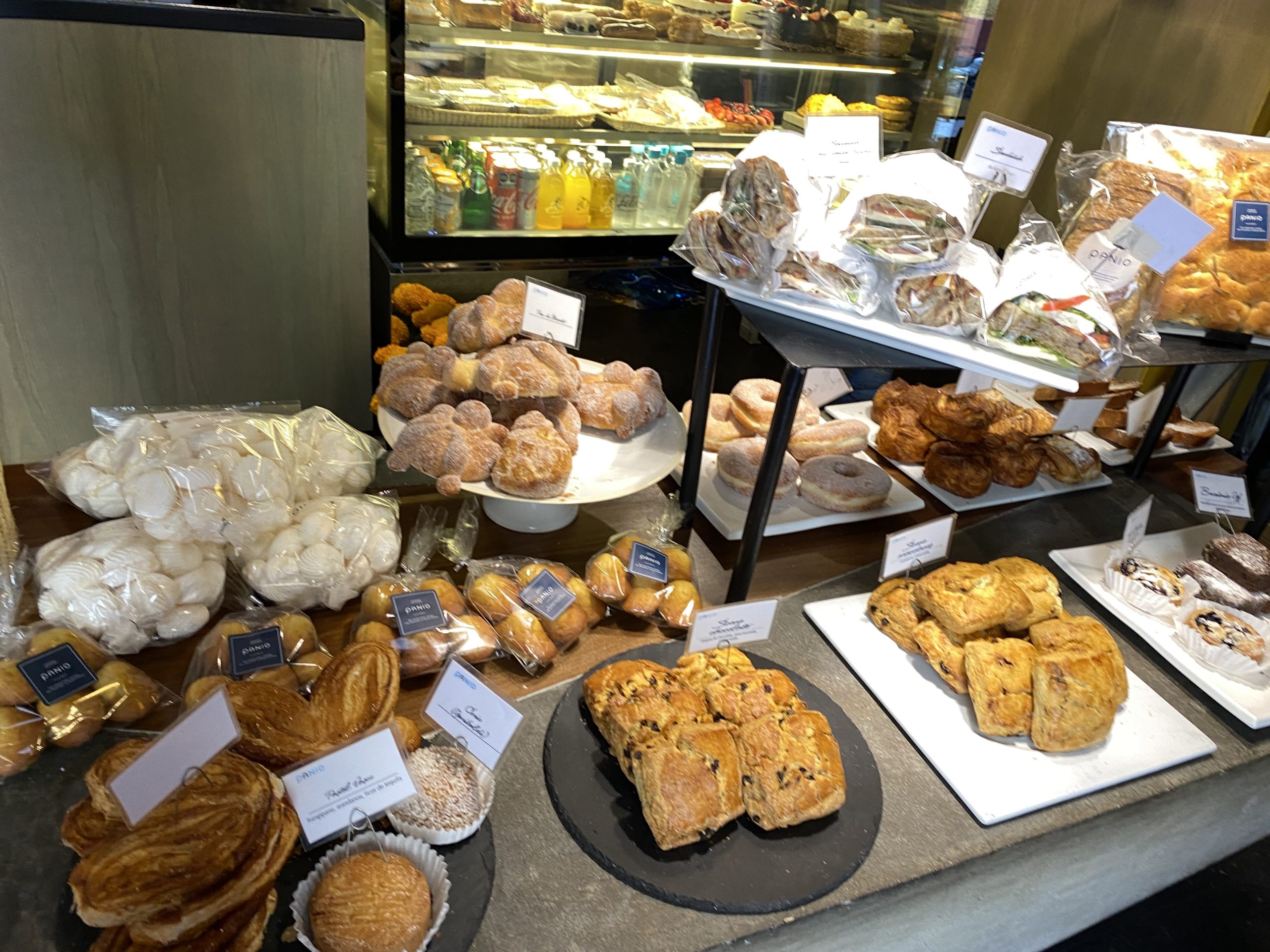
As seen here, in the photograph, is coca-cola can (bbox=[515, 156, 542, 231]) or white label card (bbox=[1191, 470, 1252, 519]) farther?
coca-cola can (bbox=[515, 156, 542, 231])

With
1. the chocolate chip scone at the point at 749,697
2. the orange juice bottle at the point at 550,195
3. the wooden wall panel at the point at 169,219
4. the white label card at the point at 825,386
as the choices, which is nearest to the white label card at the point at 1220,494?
the white label card at the point at 825,386

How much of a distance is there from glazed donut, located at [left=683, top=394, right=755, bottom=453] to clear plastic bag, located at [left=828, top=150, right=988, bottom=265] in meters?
0.73

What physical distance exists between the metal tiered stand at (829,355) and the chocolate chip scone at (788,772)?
0.39m

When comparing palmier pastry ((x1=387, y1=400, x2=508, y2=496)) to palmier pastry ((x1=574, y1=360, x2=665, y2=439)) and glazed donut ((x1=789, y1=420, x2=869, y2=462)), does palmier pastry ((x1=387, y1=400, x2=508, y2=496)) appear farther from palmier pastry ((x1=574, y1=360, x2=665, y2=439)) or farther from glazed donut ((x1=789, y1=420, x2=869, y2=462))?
glazed donut ((x1=789, y1=420, x2=869, y2=462))

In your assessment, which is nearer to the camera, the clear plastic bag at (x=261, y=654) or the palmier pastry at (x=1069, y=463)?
the clear plastic bag at (x=261, y=654)

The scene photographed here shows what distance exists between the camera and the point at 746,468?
6.42 ft

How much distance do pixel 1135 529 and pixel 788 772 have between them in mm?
1152

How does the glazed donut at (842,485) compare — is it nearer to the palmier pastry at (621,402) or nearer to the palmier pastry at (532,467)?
the palmier pastry at (621,402)

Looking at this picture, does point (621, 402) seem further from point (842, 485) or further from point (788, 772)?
point (788, 772)

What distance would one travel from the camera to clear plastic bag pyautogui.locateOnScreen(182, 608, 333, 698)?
1.27 m

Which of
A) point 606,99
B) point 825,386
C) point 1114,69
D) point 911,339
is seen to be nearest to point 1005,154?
point 911,339

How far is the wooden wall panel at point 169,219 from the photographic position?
84.8 inches

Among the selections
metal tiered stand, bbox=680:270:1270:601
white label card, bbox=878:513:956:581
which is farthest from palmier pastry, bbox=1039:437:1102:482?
white label card, bbox=878:513:956:581

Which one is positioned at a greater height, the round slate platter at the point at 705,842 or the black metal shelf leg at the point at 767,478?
the black metal shelf leg at the point at 767,478
